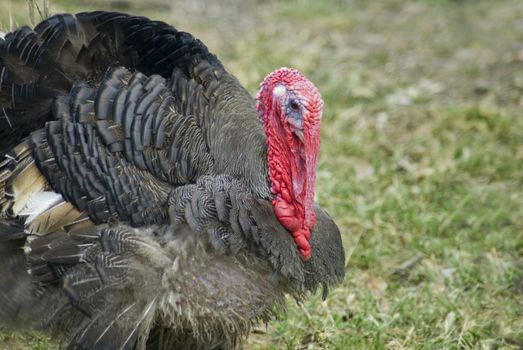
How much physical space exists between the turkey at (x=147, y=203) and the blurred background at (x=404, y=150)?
27.9 inches

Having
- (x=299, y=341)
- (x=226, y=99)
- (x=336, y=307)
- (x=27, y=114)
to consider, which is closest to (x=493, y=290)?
(x=336, y=307)

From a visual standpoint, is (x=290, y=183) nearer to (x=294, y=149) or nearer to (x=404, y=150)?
(x=294, y=149)

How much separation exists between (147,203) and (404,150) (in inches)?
129

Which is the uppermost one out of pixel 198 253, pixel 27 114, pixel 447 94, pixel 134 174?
pixel 27 114

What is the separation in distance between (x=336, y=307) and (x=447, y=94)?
125 inches

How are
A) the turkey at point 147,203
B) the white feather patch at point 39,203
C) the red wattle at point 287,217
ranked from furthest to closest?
the red wattle at point 287,217
the white feather patch at point 39,203
the turkey at point 147,203

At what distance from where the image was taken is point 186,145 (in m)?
3.52

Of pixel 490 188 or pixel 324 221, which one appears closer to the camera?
pixel 324 221

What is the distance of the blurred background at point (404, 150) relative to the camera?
4.40 m

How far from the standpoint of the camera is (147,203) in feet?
11.1

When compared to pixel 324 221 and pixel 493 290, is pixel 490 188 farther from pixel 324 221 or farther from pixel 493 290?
pixel 324 221

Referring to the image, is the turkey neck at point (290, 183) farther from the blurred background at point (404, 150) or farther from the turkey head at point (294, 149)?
the blurred background at point (404, 150)

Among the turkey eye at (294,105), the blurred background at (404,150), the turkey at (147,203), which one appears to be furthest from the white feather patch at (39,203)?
the turkey eye at (294,105)

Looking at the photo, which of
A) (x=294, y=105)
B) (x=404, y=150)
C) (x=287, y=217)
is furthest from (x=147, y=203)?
(x=404, y=150)
